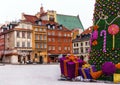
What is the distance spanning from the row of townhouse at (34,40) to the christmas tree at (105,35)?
5375 cm

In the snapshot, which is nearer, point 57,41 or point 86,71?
point 86,71

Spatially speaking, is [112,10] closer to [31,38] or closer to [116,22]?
[116,22]

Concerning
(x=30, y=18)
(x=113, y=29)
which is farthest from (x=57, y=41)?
(x=113, y=29)

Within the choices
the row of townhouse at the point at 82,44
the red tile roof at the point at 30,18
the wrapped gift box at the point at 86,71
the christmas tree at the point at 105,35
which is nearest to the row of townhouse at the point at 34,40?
the red tile roof at the point at 30,18

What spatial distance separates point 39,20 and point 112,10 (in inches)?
2333

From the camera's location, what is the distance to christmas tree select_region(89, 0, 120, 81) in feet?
52.1

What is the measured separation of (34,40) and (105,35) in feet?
189

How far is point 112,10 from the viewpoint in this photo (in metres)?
16.2

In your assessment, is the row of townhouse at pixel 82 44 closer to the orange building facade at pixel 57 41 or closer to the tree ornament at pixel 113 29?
the orange building facade at pixel 57 41

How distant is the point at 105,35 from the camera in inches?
643

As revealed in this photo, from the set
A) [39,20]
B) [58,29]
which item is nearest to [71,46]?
[58,29]

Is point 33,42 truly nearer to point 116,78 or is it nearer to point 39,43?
point 39,43

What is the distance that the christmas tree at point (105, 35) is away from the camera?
15867 millimetres

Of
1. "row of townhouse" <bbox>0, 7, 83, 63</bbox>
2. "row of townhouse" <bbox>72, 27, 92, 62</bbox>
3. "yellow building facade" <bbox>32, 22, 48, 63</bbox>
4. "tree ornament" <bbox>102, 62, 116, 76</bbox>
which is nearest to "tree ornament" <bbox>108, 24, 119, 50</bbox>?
"tree ornament" <bbox>102, 62, 116, 76</bbox>
